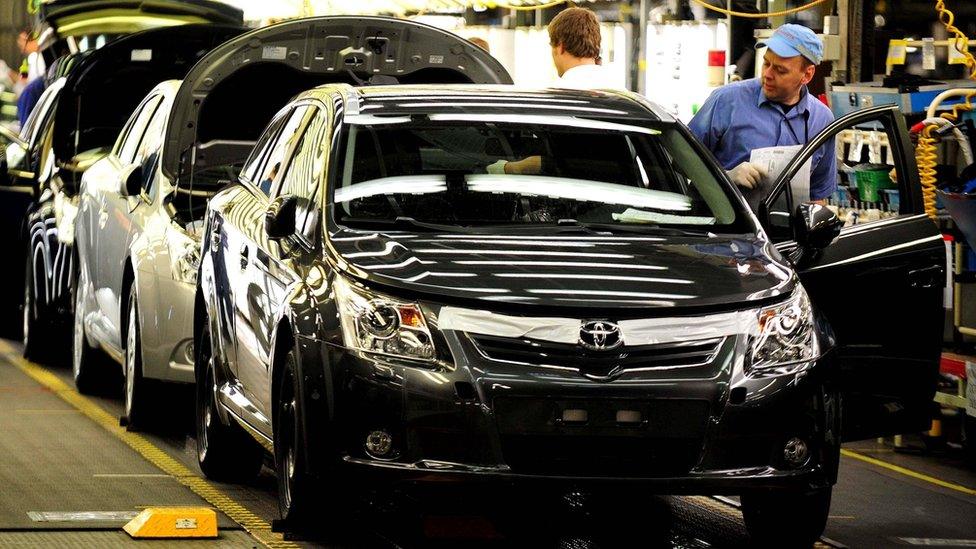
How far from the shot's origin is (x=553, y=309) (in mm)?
7008

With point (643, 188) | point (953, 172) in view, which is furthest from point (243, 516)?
point (953, 172)

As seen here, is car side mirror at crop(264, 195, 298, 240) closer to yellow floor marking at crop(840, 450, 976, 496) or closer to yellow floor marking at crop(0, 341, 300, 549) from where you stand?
yellow floor marking at crop(0, 341, 300, 549)

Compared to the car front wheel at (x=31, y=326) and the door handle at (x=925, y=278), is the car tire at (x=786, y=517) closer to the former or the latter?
the door handle at (x=925, y=278)

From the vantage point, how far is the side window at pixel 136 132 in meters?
12.0

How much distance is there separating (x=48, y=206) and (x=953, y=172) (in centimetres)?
626

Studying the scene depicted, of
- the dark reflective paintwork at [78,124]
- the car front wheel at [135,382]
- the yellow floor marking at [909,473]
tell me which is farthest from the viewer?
the dark reflective paintwork at [78,124]

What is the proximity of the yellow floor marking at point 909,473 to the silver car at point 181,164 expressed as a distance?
116 inches

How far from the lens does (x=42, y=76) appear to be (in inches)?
859

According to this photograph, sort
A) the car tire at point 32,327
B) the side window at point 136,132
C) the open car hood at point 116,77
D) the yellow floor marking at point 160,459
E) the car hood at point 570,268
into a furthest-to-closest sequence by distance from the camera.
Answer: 1. the car tire at point 32,327
2. the open car hood at point 116,77
3. the side window at point 136,132
4. the yellow floor marking at point 160,459
5. the car hood at point 570,268

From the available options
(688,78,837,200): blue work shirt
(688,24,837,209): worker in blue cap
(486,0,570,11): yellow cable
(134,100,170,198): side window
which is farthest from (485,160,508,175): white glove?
(486,0,570,11): yellow cable

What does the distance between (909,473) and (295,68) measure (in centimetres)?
Result: 402

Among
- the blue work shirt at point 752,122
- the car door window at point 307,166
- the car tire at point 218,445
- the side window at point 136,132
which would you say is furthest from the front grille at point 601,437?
the side window at point 136,132

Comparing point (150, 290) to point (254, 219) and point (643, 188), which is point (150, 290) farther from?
point (643, 188)

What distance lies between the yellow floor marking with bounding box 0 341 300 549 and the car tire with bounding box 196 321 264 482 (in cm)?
10
